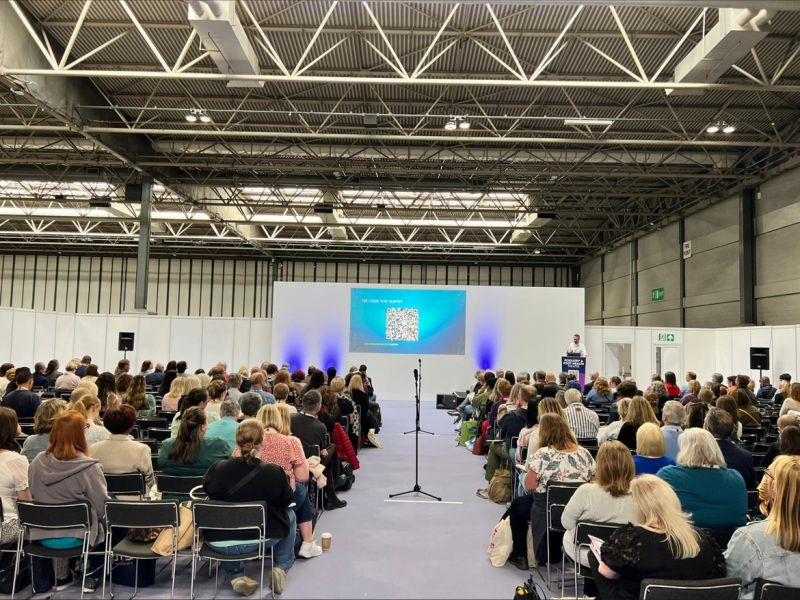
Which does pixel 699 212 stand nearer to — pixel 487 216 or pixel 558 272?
pixel 487 216

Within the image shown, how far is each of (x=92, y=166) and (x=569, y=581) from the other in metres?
16.4

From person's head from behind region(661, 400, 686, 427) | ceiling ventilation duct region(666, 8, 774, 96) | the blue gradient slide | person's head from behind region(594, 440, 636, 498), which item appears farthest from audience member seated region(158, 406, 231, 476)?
the blue gradient slide

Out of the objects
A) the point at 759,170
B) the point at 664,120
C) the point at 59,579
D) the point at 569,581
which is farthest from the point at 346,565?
the point at 759,170

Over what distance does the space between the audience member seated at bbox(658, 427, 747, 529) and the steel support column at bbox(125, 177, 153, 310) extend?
1485cm

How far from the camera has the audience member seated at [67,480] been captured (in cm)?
349

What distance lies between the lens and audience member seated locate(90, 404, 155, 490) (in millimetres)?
4008

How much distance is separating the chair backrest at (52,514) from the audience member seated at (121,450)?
0.65 meters

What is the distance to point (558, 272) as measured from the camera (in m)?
27.7

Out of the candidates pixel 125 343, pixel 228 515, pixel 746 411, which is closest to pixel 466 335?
pixel 125 343

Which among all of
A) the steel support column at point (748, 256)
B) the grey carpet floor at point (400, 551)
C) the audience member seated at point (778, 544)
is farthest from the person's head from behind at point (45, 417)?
the steel support column at point (748, 256)

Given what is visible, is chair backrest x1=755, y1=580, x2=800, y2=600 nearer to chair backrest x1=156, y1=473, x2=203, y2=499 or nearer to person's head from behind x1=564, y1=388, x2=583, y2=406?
chair backrest x1=156, y1=473, x2=203, y2=499

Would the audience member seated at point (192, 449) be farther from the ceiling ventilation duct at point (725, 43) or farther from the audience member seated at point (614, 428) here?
the ceiling ventilation duct at point (725, 43)

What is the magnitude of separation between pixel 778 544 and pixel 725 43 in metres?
6.85

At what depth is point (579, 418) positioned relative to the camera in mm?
6285
